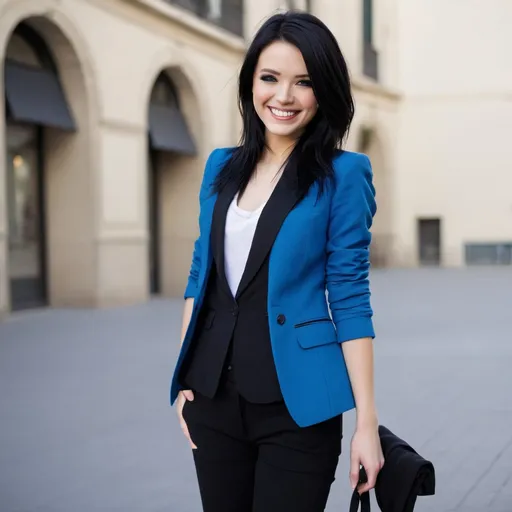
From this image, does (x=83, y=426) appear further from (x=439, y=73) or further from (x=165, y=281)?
(x=439, y=73)

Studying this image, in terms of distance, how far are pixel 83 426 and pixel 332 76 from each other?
4.24m

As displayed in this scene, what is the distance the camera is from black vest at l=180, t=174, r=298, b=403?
2.01 metres

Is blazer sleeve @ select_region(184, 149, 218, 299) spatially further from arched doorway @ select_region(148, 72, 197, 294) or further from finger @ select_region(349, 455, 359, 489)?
arched doorway @ select_region(148, 72, 197, 294)

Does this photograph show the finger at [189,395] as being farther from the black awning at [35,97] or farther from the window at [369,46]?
the window at [369,46]

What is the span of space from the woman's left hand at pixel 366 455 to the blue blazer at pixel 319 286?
73 millimetres

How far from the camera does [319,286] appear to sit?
6.74 ft

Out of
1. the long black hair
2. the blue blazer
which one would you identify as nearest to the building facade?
the long black hair

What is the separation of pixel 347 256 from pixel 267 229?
0.65 feet

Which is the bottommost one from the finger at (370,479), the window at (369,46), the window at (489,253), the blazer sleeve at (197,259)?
the window at (489,253)

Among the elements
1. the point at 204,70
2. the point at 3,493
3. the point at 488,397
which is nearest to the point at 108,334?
the point at 488,397

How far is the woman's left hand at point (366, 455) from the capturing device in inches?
77.7

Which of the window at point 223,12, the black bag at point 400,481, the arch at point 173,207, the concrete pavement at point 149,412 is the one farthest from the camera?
the window at point 223,12

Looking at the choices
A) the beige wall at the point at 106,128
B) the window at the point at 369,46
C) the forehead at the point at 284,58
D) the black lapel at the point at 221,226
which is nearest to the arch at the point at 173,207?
the beige wall at the point at 106,128

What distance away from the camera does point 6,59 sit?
1296 cm
